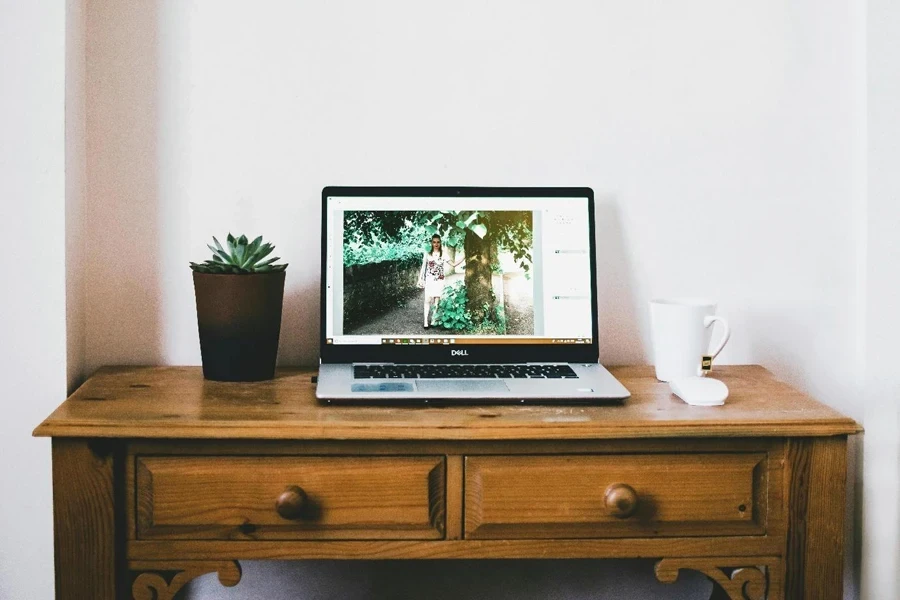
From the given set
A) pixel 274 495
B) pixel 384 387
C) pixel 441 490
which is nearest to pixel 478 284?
pixel 384 387

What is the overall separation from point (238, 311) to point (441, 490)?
45 centimetres

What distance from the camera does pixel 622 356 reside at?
5.10 feet

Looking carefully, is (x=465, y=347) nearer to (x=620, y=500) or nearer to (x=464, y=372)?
(x=464, y=372)

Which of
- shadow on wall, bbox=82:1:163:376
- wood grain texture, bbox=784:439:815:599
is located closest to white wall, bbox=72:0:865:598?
shadow on wall, bbox=82:1:163:376

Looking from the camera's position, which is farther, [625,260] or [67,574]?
[625,260]

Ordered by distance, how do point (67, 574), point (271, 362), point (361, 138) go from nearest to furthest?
1. point (67, 574)
2. point (271, 362)
3. point (361, 138)

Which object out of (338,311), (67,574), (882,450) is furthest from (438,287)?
(882,450)

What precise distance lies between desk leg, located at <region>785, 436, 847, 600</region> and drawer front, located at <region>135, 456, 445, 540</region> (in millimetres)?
503

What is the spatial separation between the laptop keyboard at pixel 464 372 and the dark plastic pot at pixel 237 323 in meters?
0.16

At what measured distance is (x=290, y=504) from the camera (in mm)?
1108

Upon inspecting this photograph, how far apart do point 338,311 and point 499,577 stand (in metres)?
0.61

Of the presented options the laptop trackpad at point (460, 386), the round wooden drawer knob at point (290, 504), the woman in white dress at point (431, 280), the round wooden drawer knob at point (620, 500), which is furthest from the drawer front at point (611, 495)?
the woman in white dress at point (431, 280)

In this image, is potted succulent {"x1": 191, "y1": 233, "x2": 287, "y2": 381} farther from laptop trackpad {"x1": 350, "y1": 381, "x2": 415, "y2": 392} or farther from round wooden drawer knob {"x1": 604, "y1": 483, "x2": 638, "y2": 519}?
round wooden drawer knob {"x1": 604, "y1": 483, "x2": 638, "y2": 519}

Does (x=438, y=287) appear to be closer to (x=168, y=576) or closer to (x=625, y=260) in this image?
(x=625, y=260)
